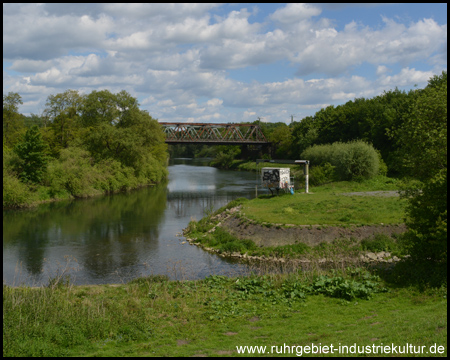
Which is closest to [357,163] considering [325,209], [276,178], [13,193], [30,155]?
[276,178]

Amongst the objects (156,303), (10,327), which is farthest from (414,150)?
(10,327)

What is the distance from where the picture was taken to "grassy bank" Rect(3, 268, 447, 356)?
12008 mm

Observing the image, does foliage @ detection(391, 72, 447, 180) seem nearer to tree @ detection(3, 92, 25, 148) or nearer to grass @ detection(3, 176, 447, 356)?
grass @ detection(3, 176, 447, 356)

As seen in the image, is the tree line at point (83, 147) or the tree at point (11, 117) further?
the tree at point (11, 117)

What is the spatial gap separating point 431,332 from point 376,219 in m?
19.5

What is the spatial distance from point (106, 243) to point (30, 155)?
25925 millimetres

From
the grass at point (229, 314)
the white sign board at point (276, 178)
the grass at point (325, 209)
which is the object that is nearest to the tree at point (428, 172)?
the grass at point (229, 314)

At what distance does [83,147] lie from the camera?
65.9m

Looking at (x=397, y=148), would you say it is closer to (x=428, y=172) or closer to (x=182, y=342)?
(x=428, y=172)

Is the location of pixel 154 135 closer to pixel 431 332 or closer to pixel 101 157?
pixel 101 157

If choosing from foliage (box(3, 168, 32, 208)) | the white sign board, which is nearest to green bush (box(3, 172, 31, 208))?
foliage (box(3, 168, 32, 208))

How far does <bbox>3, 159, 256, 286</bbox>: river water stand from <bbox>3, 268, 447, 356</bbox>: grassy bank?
374 cm

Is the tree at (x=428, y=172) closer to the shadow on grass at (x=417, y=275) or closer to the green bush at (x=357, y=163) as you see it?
the shadow on grass at (x=417, y=275)

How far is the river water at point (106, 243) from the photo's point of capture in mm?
24281
